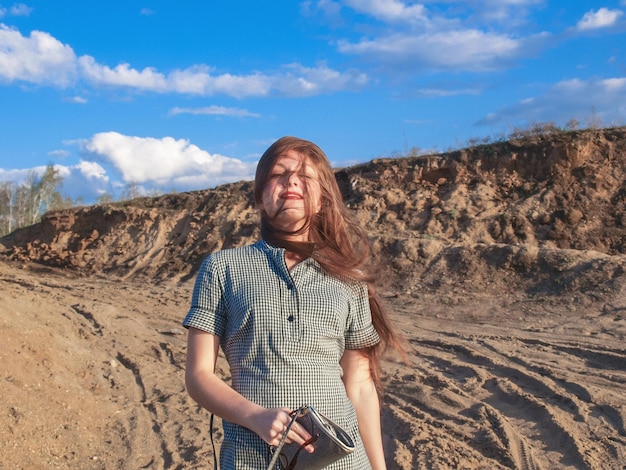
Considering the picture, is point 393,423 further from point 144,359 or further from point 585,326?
point 585,326

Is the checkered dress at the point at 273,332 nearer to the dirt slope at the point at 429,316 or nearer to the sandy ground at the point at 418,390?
the dirt slope at the point at 429,316

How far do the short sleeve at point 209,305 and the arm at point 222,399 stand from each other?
0.09 ft

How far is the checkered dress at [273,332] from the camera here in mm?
1694

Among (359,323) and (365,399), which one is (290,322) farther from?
(365,399)

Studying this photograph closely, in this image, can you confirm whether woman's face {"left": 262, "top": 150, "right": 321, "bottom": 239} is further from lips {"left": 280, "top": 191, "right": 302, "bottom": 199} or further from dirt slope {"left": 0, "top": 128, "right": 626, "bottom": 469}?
dirt slope {"left": 0, "top": 128, "right": 626, "bottom": 469}

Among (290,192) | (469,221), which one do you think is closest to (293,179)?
(290,192)

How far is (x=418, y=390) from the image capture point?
21.4ft

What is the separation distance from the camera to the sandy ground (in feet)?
16.6

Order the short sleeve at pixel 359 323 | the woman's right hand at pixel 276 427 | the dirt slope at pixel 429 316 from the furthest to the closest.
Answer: the dirt slope at pixel 429 316, the short sleeve at pixel 359 323, the woman's right hand at pixel 276 427

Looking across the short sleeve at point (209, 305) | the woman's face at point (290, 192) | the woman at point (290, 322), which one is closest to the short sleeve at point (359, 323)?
the woman at point (290, 322)

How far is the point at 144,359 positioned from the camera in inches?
326

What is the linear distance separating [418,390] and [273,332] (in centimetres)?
512

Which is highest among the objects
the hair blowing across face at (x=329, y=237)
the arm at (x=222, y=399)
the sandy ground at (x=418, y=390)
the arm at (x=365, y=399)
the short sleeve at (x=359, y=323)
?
the hair blowing across face at (x=329, y=237)

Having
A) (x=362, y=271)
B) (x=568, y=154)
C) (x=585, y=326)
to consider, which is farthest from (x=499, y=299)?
(x=362, y=271)
